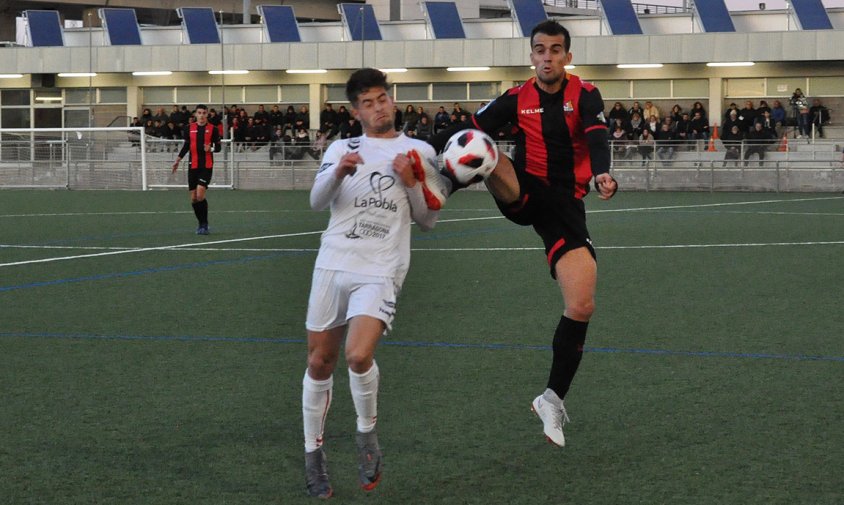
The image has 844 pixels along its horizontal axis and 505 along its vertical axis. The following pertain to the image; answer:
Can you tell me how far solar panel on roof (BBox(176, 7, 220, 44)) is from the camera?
50406 millimetres

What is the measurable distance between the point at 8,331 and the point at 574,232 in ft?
15.1

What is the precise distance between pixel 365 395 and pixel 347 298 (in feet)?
1.24

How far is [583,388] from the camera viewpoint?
7.32 metres

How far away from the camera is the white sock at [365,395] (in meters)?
5.18

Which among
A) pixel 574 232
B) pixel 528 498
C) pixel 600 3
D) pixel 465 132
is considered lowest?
pixel 528 498

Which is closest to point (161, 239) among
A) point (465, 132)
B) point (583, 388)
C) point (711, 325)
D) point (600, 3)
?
point (711, 325)

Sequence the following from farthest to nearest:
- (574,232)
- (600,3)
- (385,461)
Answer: (600,3)
(574,232)
(385,461)

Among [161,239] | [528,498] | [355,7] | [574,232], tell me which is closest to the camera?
[528,498]

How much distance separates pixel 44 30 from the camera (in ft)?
172

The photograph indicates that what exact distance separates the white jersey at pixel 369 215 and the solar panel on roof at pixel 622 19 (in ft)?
136

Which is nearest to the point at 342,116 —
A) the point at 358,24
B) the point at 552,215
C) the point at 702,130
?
the point at 358,24

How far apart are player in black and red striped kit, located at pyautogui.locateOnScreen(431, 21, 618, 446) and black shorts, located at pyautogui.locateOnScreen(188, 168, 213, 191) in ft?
42.2

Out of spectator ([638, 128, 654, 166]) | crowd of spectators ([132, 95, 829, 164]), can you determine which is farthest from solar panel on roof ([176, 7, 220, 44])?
spectator ([638, 128, 654, 166])

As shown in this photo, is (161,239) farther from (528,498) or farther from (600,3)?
(600,3)
